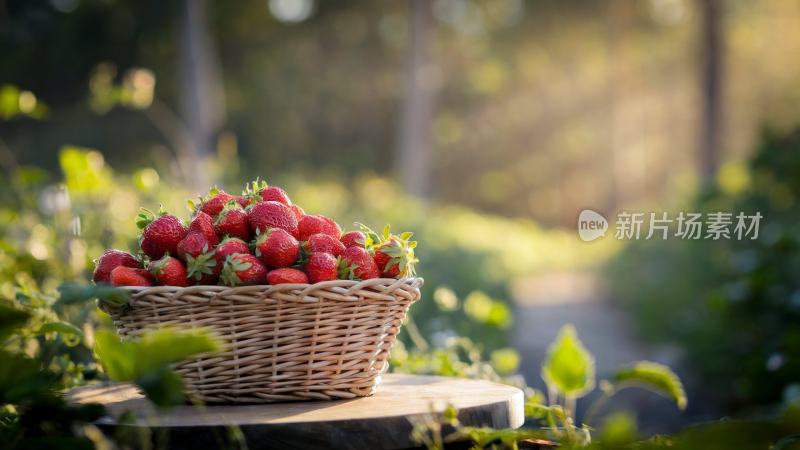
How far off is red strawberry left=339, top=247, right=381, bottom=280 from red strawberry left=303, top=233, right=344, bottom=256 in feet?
0.10

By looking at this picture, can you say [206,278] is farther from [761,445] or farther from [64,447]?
[761,445]

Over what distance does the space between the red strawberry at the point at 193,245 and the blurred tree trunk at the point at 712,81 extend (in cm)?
1409

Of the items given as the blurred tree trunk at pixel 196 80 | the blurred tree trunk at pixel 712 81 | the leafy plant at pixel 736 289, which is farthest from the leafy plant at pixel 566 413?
the blurred tree trunk at pixel 712 81

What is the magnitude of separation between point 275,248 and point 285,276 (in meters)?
0.08

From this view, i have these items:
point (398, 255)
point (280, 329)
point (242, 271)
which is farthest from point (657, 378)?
point (242, 271)

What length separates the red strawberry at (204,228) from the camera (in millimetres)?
2109

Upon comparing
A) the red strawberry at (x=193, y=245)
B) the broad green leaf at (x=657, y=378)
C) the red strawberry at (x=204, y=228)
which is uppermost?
the red strawberry at (x=204, y=228)

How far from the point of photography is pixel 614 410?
25.7 ft

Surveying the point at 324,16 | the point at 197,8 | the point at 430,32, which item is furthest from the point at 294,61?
the point at 197,8

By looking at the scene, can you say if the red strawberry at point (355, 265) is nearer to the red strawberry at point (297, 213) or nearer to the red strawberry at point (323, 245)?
the red strawberry at point (323, 245)

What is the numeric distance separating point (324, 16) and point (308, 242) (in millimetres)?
25509

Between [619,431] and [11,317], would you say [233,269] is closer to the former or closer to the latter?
[11,317]

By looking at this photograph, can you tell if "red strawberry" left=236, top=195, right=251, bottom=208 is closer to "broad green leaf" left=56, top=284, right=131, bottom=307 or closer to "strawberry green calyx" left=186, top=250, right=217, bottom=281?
"strawberry green calyx" left=186, top=250, right=217, bottom=281

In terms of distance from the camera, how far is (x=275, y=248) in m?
2.06
